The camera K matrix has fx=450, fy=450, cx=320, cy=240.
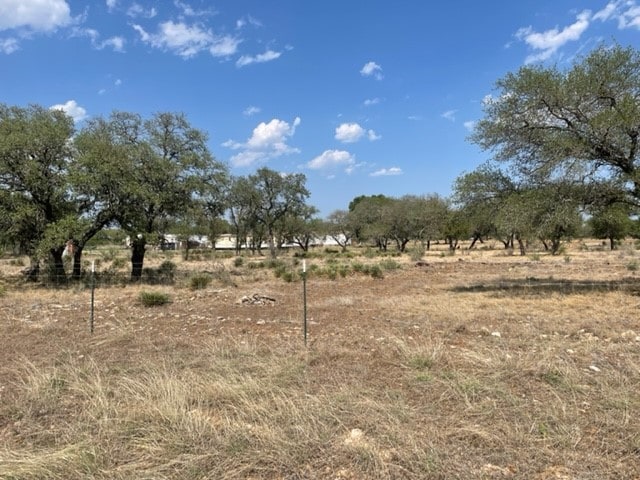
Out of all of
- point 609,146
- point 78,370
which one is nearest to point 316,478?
point 78,370

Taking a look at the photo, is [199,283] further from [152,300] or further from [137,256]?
[137,256]

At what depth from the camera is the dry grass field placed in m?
3.48

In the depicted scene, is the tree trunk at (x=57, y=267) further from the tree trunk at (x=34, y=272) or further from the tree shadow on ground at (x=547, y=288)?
the tree shadow on ground at (x=547, y=288)

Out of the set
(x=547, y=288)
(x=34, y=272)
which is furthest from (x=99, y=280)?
(x=547, y=288)

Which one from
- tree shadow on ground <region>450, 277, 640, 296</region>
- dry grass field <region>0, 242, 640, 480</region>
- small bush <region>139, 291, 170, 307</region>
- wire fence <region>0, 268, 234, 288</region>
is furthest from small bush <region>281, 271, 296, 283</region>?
dry grass field <region>0, 242, 640, 480</region>

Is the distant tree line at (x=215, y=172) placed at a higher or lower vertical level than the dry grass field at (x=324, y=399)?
higher

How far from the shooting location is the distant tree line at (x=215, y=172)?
14.2 meters

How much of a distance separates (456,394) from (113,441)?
3351 mm

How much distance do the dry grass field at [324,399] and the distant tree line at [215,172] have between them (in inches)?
260

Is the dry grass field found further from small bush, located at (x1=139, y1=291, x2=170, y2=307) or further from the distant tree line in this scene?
the distant tree line

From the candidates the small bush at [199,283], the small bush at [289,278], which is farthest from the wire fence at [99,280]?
the small bush at [289,278]

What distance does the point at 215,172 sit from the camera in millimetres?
22891

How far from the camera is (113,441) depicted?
384cm

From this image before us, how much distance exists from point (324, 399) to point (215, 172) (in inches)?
775
